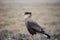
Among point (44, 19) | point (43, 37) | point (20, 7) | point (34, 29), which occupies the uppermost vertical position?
point (20, 7)

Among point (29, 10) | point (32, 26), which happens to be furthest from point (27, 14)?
point (32, 26)

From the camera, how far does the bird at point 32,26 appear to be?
6.70 ft

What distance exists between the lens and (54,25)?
6.82 ft

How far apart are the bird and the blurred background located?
0.05 meters

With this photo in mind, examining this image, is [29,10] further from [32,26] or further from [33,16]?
[32,26]

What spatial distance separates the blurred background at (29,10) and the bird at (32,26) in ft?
0.16

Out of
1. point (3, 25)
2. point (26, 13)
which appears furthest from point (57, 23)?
point (3, 25)

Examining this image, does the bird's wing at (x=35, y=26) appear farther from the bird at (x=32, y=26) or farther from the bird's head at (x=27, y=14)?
the bird's head at (x=27, y=14)

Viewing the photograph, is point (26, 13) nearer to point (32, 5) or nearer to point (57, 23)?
point (32, 5)

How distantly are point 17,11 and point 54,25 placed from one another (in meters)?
0.66

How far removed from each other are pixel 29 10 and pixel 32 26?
0.28 metres

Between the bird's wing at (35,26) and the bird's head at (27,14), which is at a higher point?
the bird's head at (27,14)

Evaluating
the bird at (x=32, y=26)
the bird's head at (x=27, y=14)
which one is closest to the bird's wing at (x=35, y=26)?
the bird at (x=32, y=26)

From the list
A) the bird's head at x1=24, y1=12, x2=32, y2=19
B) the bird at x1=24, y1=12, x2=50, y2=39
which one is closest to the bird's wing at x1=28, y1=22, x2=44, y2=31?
the bird at x1=24, y1=12, x2=50, y2=39
